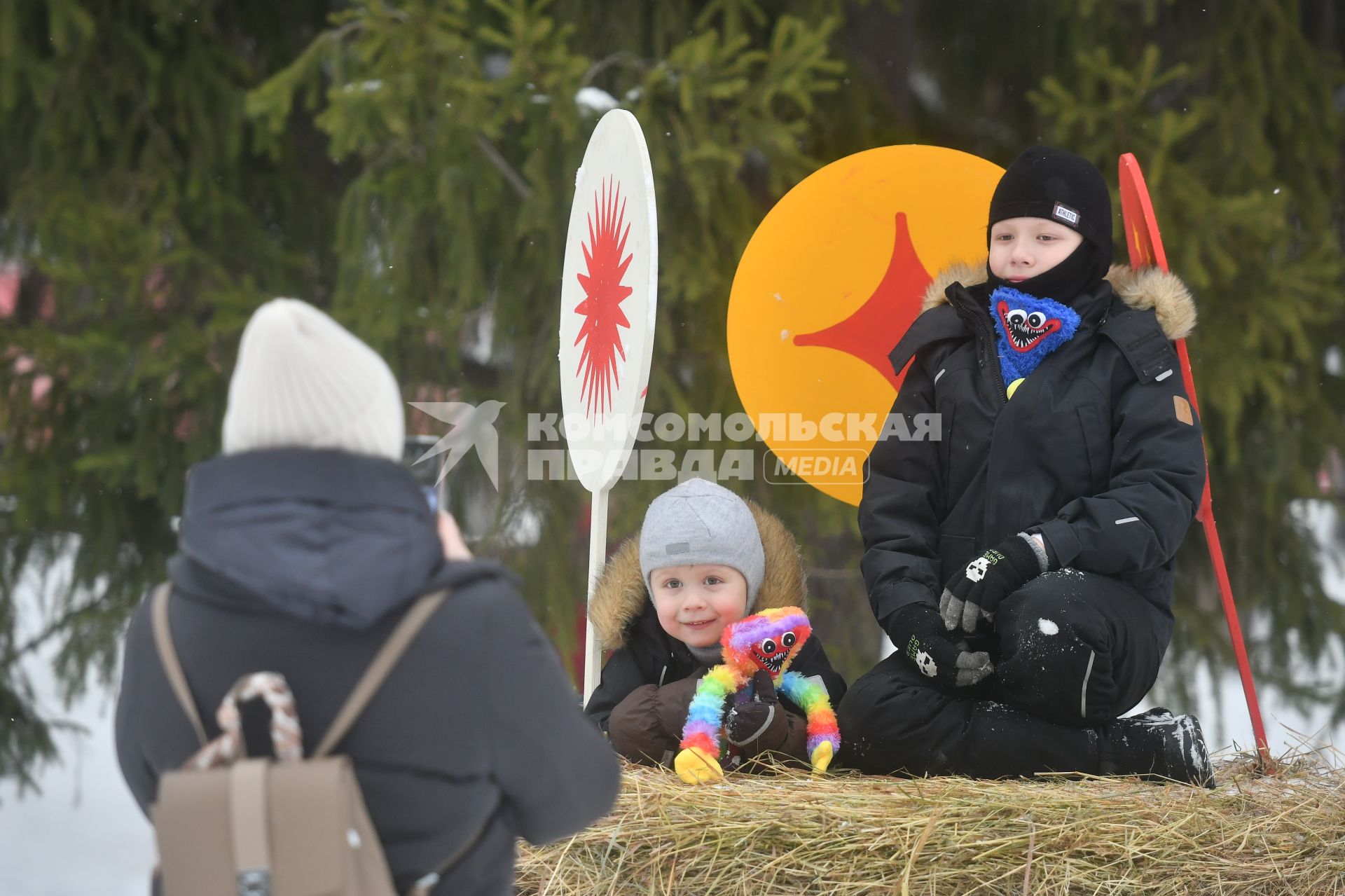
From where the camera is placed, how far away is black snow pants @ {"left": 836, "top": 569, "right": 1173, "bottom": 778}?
1.94 metres

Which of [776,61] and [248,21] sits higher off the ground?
[248,21]

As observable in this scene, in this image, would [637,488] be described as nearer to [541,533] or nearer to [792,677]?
[541,533]

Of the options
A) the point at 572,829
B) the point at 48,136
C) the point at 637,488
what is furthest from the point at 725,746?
the point at 48,136

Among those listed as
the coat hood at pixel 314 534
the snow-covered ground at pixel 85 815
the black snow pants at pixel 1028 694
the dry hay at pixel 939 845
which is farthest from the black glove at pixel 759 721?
the snow-covered ground at pixel 85 815

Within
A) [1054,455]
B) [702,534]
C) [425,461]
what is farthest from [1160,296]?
[425,461]

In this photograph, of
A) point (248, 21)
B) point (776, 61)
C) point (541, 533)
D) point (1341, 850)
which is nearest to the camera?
point (1341, 850)

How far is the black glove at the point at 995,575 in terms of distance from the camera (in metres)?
1.97

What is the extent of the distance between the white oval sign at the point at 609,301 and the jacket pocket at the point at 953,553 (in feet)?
1.97

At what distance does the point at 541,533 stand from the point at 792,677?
1857 millimetres

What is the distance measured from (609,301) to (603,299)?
0.04m

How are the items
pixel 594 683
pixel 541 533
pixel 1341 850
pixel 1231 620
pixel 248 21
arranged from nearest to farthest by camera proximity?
pixel 1341 850 → pixel 1231 620 → pixel 594 683 → pixel 541 533 → pixel 248 21

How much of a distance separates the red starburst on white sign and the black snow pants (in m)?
0.77

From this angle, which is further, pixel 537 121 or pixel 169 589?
pixel 537 121

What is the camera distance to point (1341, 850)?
5.82 feet
